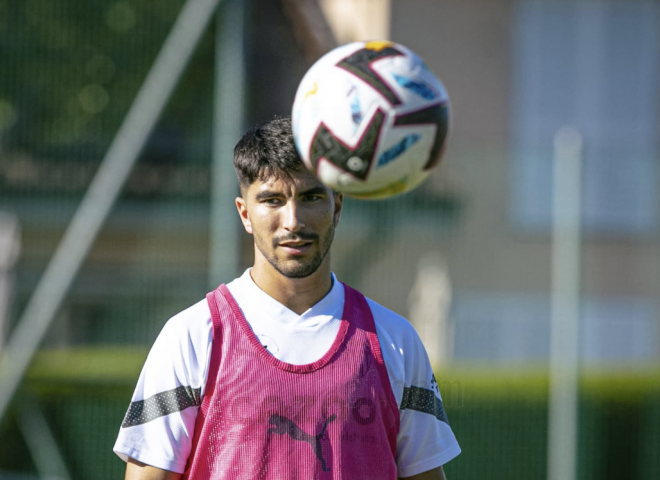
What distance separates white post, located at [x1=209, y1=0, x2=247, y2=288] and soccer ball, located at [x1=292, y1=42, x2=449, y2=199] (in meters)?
4.34

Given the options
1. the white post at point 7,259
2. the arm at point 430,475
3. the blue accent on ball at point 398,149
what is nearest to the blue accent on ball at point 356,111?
the blue accent on ball at point 398,149

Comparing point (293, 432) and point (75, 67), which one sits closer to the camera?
point (293, 432)

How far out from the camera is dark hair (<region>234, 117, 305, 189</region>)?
2.93 m

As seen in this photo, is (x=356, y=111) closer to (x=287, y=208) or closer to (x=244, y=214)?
(x=287, y=208)

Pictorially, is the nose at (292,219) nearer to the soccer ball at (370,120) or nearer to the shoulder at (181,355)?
the soccer ball at (370,120)

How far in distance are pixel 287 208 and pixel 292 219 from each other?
0.15ft

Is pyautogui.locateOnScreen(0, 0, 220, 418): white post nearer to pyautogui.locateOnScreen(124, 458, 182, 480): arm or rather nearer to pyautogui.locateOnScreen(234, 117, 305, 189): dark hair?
pyautogui.locateOnScreen(234, 117, 305, 189): dark hair

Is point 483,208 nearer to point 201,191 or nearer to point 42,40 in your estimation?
point 201,191

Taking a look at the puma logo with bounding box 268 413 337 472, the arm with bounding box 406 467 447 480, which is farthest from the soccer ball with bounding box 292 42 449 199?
the arm with bounding box 406 467 447 480

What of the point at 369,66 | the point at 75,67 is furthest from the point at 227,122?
the point at 369,66

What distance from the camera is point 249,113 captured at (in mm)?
7195

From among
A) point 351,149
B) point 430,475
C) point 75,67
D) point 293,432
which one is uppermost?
point 75,67

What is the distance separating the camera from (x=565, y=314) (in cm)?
739

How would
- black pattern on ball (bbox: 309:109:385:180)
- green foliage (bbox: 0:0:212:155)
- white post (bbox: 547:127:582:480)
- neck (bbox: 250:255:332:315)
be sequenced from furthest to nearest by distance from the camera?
white post (bbox: 547:127:582:480), green foliage (bbox: 0:0:212:155), neck (bbox: 250:255:332:315), black pattern on ball (bbox: 309:109:385:180)
